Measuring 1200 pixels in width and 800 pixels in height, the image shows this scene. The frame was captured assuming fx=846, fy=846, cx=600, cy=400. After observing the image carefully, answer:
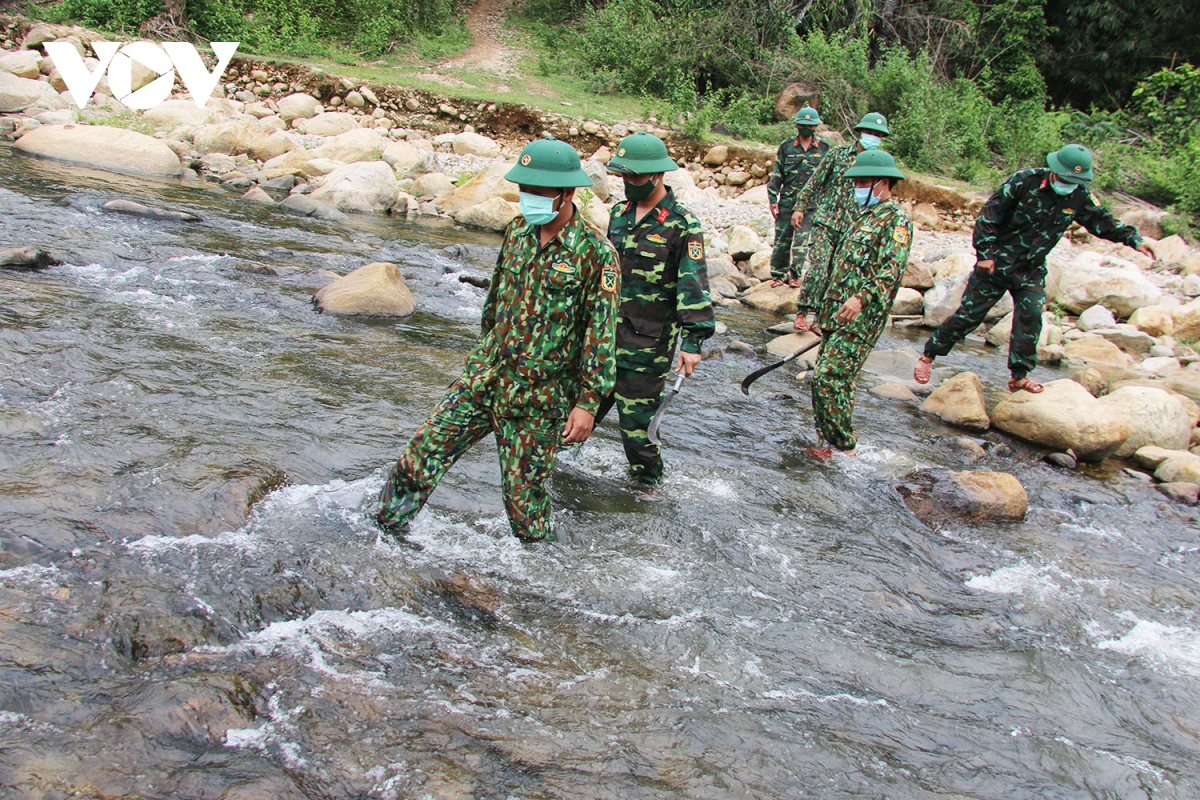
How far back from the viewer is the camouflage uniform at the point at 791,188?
10242 mm

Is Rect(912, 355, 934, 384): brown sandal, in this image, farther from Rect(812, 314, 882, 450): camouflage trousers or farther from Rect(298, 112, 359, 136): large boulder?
Rect(298, 112, 359, 136): large boulder

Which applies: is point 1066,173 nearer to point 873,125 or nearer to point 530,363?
point 873,125

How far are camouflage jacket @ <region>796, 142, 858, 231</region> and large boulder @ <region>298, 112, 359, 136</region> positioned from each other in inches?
444

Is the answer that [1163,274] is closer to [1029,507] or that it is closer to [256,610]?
[1029,507]

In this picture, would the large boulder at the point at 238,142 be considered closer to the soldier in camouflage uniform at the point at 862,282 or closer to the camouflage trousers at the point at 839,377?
the soldier in camouflage uniform at the point at 862,282

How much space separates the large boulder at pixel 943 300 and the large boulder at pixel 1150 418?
3642 millimetres

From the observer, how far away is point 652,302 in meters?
4.91

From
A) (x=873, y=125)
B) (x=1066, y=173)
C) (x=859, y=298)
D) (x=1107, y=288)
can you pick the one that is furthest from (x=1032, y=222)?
(x=1107, y=288)

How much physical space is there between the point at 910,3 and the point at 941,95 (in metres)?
5.66

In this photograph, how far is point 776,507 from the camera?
5520mm

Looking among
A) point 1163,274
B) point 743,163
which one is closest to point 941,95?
point 743,163

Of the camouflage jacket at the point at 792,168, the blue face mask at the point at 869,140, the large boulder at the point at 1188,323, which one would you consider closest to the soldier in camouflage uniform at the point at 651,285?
the blue face mask at the point at 869,140

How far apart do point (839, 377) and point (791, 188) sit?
529 cm

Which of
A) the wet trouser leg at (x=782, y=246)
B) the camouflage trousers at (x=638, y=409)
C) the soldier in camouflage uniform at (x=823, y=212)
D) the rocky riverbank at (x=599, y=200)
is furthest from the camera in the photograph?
the wet trouser leg at (x=782, y=246)
